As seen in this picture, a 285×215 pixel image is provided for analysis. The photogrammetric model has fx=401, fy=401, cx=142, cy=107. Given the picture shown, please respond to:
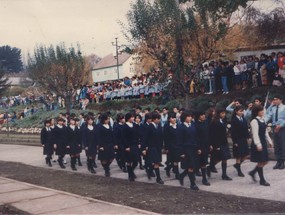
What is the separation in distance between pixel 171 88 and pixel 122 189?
38.6 feet

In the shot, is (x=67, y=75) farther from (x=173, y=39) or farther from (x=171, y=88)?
(x=173, y=39)

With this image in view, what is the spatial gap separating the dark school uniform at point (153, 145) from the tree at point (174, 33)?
22.3ft

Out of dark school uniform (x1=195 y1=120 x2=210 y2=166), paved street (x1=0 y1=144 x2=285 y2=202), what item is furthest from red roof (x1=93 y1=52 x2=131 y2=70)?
dark school uniform (x1=195 y1=120 x2=210 y2=166)

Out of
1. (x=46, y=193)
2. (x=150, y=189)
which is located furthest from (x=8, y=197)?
(x=150, y=189)

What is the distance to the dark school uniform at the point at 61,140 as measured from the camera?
14.5 meters

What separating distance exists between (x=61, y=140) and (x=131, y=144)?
4406 mm

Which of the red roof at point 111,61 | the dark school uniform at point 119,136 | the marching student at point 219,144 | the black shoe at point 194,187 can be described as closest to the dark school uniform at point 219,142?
the marching student at point 219,144

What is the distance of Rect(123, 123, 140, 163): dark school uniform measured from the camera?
10820 mm

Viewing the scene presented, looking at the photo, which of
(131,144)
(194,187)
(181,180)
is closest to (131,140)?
(131,144)

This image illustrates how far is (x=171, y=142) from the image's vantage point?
1047 cm

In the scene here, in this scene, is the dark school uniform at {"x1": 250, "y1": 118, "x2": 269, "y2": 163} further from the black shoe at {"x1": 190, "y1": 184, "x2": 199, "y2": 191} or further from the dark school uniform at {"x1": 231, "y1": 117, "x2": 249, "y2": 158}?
the black shoe at {"x1": 190, "y1": 184, "x2": 199, "y2": 191}

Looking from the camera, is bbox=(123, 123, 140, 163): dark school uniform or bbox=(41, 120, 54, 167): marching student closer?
bbox=(123, 123, 140, 163): dark school uniform

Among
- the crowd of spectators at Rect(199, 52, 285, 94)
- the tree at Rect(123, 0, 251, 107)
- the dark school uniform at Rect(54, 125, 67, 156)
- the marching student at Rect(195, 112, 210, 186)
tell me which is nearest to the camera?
the marching student at Rect(195, 112, 210, 186)

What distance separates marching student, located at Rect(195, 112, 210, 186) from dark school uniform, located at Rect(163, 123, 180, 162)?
595 millimetres
